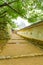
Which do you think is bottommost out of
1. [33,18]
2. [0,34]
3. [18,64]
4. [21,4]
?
[18,64]

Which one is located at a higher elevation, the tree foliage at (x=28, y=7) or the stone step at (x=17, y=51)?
the tree foliage at (x=28, y=7)

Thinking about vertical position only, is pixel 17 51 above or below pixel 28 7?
below

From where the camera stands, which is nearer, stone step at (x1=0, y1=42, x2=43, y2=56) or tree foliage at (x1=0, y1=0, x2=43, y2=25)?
stone step at (x1=0, y1=42, x2=43, y2=56)

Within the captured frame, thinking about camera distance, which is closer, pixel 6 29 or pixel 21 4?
pixel 21 4

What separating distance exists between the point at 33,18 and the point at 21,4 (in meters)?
1.03

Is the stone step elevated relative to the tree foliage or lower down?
lower down

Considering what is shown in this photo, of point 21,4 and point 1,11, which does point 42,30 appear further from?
point 1,11

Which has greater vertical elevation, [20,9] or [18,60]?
[20,9]

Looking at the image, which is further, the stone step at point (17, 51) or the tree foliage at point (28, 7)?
the tree foliage at point (28, 7)

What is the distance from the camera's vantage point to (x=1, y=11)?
741 centimetres

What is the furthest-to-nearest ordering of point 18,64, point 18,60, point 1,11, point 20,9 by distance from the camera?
point 1,11 < point 20,9 < point 18,60 < point 18,64

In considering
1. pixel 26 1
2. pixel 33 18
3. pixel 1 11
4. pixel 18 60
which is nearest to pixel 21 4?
pixel 26 1

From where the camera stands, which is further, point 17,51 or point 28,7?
point 28,7

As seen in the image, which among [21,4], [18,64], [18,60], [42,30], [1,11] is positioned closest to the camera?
[18,64]
